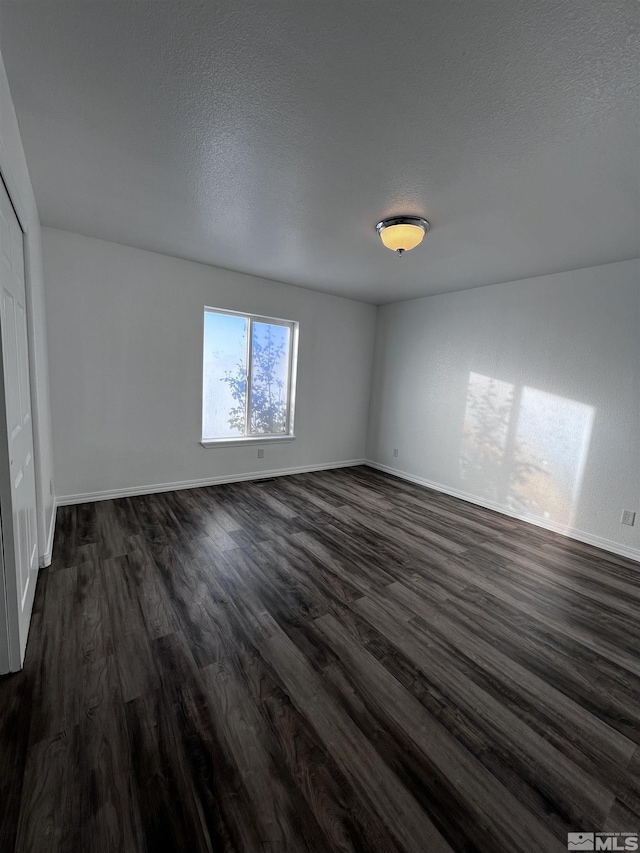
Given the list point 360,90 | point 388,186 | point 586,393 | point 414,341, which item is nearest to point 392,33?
point 360,90

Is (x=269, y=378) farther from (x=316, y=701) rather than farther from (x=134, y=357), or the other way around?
(x=316, y=701)

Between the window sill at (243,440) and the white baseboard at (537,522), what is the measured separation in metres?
1.80

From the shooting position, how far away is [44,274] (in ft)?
10.1

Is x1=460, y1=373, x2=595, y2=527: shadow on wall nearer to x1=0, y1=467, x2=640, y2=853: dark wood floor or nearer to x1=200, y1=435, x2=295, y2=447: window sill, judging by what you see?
x1=0, y1=467, x2=640, y2=853: dark wood floor

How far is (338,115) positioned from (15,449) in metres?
2.14

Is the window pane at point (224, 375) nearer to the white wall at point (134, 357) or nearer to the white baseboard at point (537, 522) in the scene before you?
the white wall at point (134, 357)

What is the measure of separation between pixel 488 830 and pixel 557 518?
10.0 feet

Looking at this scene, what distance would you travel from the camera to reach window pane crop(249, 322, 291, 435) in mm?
4492

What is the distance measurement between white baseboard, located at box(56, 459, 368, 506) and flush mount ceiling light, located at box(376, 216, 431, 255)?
3.20 m

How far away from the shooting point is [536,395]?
3.60 metres

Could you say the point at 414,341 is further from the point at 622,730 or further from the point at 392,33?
the point at 622,730

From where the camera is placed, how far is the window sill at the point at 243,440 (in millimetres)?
4190

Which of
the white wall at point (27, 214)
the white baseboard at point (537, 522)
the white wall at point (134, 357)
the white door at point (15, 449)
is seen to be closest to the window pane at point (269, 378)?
the white wall at point (134, 357)

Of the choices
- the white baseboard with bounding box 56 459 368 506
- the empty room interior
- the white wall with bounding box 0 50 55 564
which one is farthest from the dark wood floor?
the white baseboard with bounding box 56 459 368 506
